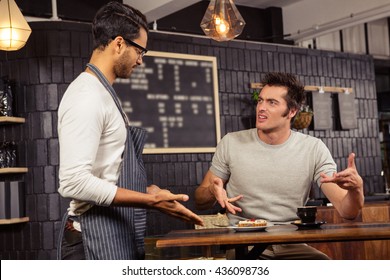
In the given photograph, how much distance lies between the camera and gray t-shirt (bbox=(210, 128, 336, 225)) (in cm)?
256

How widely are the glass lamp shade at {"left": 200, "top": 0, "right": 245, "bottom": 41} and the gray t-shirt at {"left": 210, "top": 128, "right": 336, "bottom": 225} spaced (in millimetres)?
1101

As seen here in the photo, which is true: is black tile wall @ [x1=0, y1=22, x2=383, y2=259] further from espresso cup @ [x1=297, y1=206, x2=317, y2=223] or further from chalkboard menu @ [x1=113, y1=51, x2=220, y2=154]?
espresso cup @ [x1=297, y1=206, x2=317, y2=223]

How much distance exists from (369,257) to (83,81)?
2732mm

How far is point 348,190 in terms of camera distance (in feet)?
7.74

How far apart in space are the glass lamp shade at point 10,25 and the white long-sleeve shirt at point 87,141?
2.36m

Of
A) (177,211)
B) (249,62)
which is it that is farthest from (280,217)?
(249,62)

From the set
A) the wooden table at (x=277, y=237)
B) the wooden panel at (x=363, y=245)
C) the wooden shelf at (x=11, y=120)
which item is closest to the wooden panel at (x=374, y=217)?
the wooden panel at (x=363, y=245)

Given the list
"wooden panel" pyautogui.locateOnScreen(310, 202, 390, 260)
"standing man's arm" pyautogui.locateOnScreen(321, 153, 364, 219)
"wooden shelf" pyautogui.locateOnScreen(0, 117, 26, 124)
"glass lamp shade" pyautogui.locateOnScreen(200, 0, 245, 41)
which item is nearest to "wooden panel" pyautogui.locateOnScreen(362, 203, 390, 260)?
"wooden panel" pyautogui.locateOnScreen(310, 202, 390, 260)

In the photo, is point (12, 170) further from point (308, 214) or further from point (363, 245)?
point (308, 214)

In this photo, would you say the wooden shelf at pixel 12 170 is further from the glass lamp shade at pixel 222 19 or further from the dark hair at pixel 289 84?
the dark hair at pixel 289 84

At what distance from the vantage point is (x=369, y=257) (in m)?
3.97

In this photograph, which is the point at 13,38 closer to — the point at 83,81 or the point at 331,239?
the point at 83,81

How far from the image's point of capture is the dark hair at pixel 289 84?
2.79 m

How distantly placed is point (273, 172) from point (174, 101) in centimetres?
287
